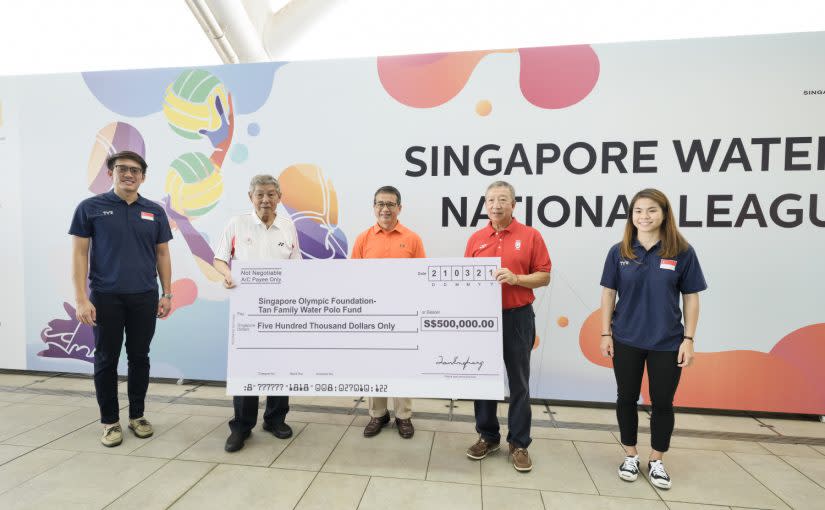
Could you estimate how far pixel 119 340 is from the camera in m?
2.25

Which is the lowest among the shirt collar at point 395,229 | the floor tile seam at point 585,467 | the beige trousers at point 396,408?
the floor tile seam at point 585,467

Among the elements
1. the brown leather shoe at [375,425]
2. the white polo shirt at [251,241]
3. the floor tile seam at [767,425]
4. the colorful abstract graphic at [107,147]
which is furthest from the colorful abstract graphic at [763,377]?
the colorful abstract graphic at [107,147]

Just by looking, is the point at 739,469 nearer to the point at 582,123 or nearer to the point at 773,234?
the point at 773,234

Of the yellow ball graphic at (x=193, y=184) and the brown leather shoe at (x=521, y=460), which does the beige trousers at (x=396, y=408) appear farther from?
the yellow ball graphic at (x=193, y=184)

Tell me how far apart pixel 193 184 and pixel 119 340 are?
4.68ft

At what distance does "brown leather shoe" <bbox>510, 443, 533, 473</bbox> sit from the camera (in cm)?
198

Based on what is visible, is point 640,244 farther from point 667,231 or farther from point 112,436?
point 112,436

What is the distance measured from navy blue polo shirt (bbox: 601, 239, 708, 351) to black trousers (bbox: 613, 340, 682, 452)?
0.05 metres

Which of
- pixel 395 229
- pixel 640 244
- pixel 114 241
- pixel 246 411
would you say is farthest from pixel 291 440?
pixel 640 244

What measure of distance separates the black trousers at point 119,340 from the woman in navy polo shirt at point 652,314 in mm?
2719

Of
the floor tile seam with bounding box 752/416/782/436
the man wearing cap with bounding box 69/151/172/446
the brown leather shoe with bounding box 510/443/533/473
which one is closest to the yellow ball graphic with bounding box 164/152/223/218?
the man wearing cap with bounding box 69/151/172/446

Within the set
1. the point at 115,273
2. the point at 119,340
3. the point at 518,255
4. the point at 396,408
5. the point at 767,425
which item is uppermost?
the point at 518,255

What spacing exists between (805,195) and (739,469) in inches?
75.9

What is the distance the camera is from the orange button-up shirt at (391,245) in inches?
92.1
